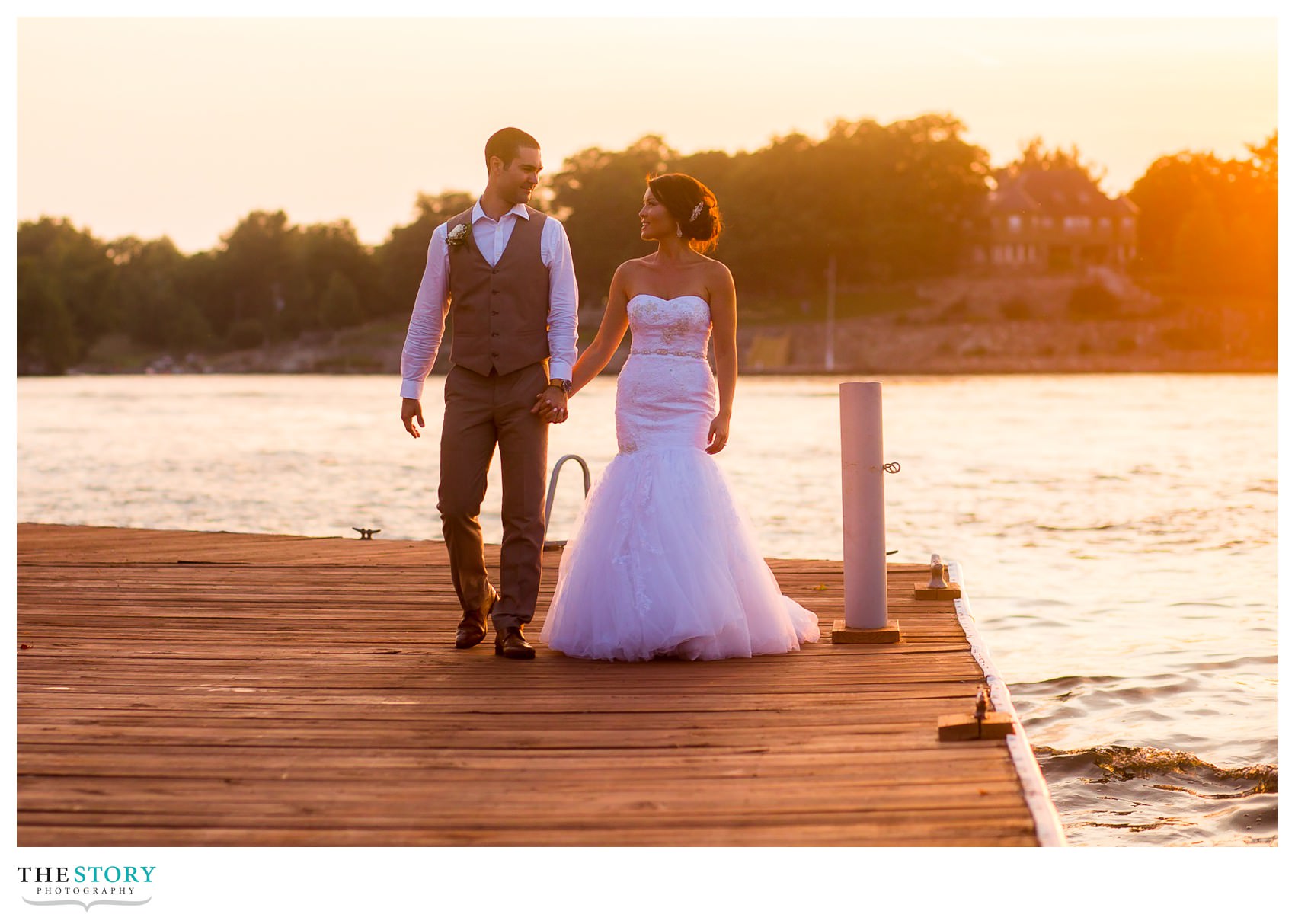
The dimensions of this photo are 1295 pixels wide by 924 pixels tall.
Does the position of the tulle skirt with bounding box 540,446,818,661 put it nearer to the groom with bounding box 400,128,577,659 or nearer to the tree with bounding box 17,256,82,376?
the groom with bounding box 400,128,577,659

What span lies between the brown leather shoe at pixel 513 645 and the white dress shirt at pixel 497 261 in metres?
0.95

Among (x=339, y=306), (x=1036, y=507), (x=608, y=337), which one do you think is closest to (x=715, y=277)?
(x=608, y=337)

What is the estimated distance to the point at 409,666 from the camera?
18.1 feet

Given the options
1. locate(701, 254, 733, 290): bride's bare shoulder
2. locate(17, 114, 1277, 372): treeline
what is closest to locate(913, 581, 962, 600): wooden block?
locate(701, 254, 733, 290): bride's bare shoulder

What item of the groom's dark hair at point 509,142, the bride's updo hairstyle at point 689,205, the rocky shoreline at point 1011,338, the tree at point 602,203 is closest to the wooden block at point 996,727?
the bride's updo hairstyle at point 689,205

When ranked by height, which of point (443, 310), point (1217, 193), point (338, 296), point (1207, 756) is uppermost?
point (1217, 193)

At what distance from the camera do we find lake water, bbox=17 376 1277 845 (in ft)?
26.2

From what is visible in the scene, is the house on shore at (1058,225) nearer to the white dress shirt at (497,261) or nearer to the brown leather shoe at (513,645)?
the white dress shirt at (497,261)

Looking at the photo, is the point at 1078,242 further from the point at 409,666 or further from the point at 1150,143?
the point at 409,666

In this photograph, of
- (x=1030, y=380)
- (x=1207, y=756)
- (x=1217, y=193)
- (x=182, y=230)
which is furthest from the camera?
(x=182, y=230)

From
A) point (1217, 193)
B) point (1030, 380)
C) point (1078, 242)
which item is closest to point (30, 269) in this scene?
point (1030, 380)
